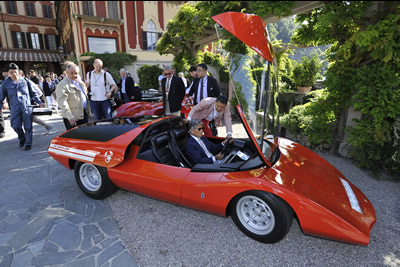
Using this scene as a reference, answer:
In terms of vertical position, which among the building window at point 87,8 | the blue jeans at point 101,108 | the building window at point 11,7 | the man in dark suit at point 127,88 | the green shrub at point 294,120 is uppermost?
the building window at point 11,7

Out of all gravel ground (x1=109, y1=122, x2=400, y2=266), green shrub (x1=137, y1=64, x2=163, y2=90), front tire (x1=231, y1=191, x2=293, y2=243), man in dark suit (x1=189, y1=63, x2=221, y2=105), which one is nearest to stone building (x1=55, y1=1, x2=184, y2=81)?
green shrub (x1=137, y1=64, x2=163, y2=90)

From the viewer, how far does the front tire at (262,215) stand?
2016mm

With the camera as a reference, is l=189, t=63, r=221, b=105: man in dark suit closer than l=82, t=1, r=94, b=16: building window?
Yes

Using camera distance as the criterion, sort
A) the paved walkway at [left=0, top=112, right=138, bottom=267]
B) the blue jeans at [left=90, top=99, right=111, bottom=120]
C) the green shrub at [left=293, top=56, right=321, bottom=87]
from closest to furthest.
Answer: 1. the paved walkway at [left=0, top=112, right=138, bottom=267]
2. the blue jeans at [left=90, top=99, right=111, bottom=120]
3. the green shrub at [left=293, top=56, right=321, bottom=87]

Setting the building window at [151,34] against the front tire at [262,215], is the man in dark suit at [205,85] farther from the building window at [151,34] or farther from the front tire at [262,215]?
the building window at [151,34]

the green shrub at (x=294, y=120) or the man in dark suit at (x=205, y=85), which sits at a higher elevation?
the man in dark suit at (x=205, y=85)

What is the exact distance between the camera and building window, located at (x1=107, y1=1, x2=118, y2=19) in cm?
1984

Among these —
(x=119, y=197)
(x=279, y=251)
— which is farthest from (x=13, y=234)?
(x=279, y=251)

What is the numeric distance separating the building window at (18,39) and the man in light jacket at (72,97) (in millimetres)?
29560

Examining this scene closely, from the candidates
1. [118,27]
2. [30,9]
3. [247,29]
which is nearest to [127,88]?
[247,29]

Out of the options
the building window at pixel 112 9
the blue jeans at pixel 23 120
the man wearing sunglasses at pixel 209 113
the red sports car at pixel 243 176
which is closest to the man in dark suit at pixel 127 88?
the blue jeans at pixel 23 120

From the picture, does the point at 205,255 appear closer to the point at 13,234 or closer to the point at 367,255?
the point at 367,255

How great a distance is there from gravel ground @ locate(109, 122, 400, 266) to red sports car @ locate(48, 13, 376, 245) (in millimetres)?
203

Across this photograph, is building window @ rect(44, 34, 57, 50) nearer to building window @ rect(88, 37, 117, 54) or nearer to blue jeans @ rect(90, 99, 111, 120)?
building window @ rect(88, 37, 117, 54)
